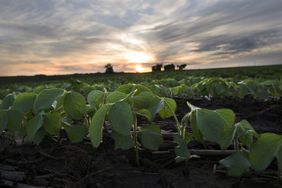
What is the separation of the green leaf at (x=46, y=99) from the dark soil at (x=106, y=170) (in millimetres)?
259

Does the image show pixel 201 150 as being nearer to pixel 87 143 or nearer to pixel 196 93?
pixel 87 143

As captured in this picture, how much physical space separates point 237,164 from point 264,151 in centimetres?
12

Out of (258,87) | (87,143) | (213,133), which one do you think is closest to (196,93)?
(258,87)

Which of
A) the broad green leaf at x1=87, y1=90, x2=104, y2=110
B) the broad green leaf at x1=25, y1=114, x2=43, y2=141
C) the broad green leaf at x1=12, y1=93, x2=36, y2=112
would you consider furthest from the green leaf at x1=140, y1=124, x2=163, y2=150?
the broad green leaf at x1=12, y1=93, x2=36, y2=112

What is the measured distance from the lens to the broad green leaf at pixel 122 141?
1.81 metres

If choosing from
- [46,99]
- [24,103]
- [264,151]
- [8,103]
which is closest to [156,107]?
[264,151]

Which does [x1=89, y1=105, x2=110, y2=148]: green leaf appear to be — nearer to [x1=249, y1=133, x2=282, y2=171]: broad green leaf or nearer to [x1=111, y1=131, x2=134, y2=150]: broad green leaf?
[x1=111, y1=131, x2=134, y2=150]: broad green leaf

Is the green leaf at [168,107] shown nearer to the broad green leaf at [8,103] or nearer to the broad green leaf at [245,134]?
the broad green leaf at [245,134]

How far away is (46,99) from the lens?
2100 mm

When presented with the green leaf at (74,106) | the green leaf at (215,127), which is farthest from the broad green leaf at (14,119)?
the green leaf at (215,127)

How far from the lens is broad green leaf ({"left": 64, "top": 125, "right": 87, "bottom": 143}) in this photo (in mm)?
2074

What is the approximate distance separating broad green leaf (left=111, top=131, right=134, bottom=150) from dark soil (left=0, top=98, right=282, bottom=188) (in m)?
0.14

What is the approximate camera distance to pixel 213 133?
5.52ft

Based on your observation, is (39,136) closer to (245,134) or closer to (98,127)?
(98,127)
